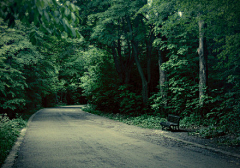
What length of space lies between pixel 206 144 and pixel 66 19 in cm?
715

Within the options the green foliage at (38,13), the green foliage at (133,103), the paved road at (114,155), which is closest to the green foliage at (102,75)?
the green foliage at (133,103)

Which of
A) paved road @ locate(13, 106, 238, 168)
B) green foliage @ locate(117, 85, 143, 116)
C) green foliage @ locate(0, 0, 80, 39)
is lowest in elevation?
paved road @ locate(13, 106, 238, 168)

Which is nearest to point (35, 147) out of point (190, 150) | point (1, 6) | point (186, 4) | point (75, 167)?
point (75, 167)

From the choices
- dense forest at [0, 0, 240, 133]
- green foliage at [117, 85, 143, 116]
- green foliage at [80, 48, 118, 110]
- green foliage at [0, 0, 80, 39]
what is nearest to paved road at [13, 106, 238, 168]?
dense forest at [0, 0, 240, 133]

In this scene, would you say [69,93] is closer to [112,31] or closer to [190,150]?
[112,31]

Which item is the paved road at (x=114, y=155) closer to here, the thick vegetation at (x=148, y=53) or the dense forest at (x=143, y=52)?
the thick vegetation at (x=148, y=53)

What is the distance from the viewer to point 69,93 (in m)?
64.9

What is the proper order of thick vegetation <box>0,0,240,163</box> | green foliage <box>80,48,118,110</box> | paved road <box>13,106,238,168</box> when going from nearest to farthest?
thick vegetation <box>0,0,240,163</box> < paved road <box>13,106,238,168</box> < green foliage <box>80,48,118,110</box>

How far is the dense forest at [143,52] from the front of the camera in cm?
359

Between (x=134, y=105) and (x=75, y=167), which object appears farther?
(x=134, y=105)

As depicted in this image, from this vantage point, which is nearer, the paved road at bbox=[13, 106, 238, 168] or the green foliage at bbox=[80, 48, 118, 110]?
the paved road at bbox=[13, 106, 238, 168]

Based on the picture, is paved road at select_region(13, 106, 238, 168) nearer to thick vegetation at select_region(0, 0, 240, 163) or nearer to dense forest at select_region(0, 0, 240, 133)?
thick vegetation at select_region(0, 0, 240, 163)

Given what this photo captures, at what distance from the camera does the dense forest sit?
11.8ft

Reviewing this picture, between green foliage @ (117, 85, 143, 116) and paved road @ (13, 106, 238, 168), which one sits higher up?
green foliage @ (117, 85, 143, 116)
